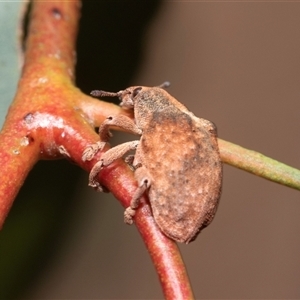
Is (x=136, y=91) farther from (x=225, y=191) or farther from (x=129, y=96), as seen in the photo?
(x=225, y=191)

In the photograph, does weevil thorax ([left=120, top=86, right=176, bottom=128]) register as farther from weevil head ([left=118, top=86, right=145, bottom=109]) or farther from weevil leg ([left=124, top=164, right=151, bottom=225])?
weevil leg ([left=124, top=164, right=151, bottom=225])

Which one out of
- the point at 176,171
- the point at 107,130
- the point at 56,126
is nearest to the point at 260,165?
the point at 176,171

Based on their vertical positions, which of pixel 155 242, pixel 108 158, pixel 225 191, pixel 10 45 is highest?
pixel 10 45

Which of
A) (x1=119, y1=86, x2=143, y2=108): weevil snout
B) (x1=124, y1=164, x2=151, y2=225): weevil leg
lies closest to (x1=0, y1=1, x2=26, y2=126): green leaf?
(x1=119, y1=86, x2=143, y2=108): weevil snout

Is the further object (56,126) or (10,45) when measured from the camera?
(10,45)

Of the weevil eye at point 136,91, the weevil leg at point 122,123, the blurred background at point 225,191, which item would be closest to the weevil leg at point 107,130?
the weevil leg at point 122,123

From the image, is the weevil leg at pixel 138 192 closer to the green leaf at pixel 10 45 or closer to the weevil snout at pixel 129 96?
the weevil snout at pixel 129 96

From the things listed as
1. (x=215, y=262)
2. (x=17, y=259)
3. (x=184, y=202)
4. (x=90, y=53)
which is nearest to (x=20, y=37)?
(x=90, y=53)
